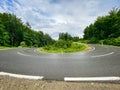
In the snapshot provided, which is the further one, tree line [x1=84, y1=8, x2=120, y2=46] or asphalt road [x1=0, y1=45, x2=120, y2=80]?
tree line [x1=84, y1=8, x2=120, y2=46]

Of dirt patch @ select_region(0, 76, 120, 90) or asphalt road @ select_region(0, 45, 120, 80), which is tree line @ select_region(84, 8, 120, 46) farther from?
dirt patch @ select_region(0, 76, 120, 90)

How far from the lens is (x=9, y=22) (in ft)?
232

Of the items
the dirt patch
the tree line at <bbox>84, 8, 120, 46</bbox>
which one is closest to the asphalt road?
the dirt patch

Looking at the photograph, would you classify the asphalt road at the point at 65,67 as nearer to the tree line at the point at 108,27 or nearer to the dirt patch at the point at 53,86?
the dirt patch at the point at 53,86

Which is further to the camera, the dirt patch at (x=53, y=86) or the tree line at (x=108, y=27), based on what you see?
the tree line at (x=108, y=27)

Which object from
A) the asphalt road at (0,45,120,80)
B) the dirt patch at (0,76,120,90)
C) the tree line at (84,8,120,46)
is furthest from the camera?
the tree line at (84,8,120,46)

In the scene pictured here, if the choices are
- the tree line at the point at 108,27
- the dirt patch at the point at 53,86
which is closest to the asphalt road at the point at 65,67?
the dirt patch at the point at 53,86

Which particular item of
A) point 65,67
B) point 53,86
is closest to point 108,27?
point 65,67

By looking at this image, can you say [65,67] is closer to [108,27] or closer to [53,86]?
[53,86]

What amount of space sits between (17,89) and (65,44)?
25616mm

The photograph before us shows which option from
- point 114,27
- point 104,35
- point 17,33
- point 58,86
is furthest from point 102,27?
point 58,86

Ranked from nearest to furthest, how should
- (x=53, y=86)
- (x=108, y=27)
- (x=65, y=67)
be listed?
(x=53, y=86) → (x=65, y=67) → (x=108, y=27)

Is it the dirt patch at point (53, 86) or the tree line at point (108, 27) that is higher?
the tree line at point (108, 27)

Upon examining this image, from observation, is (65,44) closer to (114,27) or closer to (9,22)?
(114,27)
